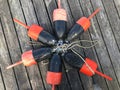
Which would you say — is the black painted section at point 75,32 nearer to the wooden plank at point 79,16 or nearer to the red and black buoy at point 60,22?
the red and black buoy at point 60,22

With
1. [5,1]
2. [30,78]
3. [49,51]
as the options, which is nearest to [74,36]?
[49,51]

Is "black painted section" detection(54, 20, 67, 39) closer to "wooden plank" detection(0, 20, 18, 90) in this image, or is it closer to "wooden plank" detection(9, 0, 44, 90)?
"wooden plank" detection(9, 0, 44, 90)

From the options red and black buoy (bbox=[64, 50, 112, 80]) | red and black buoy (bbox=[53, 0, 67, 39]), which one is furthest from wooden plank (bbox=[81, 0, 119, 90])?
red and black buoy (bbox=[53, 0, 67, 39])

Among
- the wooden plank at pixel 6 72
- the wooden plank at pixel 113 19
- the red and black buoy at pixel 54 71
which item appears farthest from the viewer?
the wooden plank at pixel 113 19

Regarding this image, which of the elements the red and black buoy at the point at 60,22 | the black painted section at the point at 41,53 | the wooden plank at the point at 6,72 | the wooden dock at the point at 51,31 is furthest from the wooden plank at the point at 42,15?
the wooden plank at the point at 6,72

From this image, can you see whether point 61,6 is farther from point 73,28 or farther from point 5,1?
point 5,1

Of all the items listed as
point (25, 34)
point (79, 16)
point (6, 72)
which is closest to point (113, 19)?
point (79, 16)
